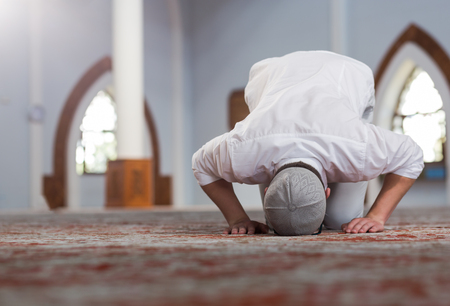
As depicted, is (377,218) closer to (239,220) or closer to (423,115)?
(239,220)

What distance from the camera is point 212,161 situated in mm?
2008

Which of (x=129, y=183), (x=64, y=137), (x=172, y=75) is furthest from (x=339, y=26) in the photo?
(x=64, y=137)

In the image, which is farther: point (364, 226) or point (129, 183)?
point (129, 183)

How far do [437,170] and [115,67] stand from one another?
17.8 ft

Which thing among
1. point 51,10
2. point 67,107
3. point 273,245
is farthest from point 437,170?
point 273,245

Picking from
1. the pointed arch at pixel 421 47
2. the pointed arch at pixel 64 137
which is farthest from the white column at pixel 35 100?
the pointed arch at pixel 421 47

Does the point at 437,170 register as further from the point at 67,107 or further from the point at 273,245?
the point at 273,245

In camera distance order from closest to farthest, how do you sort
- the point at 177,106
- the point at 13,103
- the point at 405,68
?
1. the point at 405,68
2. the point at 13,103
3. the point at 177,106

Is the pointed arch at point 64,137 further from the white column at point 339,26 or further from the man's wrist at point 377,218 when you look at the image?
the man's wrist at point 377,218

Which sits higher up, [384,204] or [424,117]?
[424,117]

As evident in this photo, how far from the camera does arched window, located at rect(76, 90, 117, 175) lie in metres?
10.9

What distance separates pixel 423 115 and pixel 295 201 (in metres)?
8.33

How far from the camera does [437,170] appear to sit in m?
8.88

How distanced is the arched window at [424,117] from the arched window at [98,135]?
18.4ft
